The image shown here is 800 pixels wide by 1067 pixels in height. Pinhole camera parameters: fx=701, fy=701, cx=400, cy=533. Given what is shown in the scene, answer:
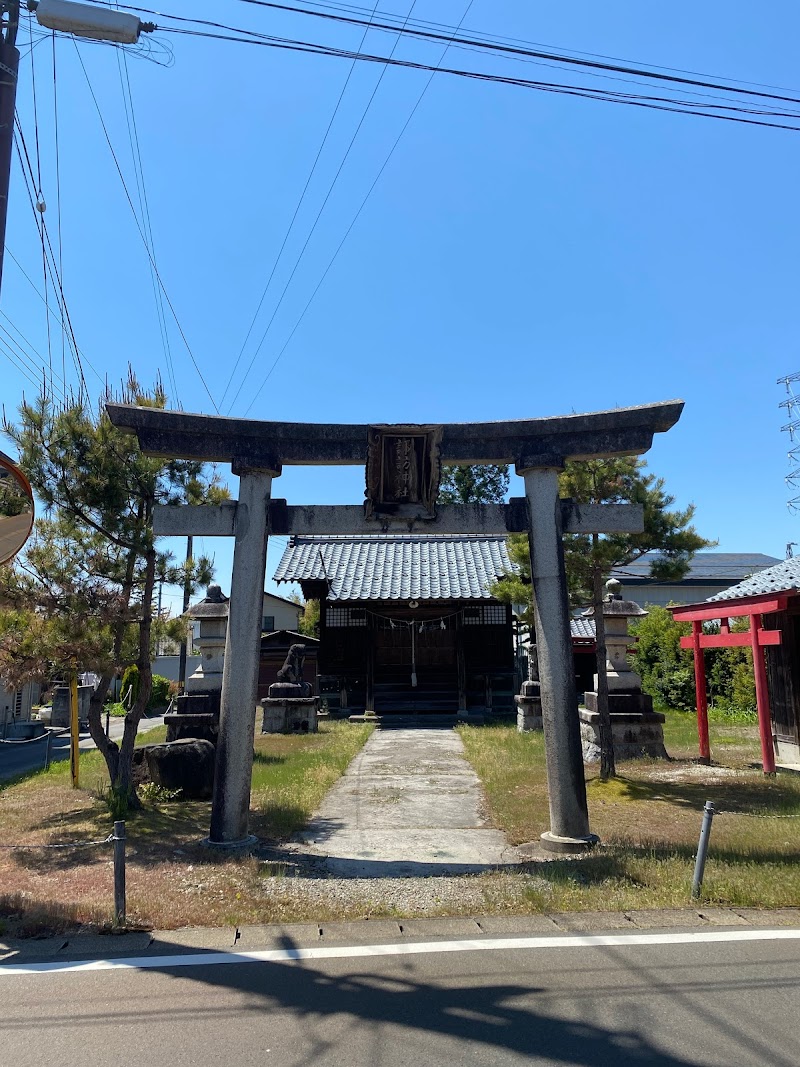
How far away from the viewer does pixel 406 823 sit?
898cm

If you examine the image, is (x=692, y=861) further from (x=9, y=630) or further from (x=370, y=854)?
(x=9, y=630)

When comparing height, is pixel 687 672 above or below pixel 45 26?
below

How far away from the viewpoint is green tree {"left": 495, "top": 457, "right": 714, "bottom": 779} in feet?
35.8

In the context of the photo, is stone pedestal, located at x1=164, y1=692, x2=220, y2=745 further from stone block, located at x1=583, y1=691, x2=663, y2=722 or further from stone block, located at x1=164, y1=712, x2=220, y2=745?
stone block, located at x1=583, y1=691, x2=663, y2=722

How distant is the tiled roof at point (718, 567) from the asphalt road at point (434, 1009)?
37.8 m

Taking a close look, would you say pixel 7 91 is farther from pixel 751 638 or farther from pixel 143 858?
pixel 751 638

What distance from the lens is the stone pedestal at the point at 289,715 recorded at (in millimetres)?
17906

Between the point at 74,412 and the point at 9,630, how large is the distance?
2984 millimetres

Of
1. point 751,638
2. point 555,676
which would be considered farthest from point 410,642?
point 555,676

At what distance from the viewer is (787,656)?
13289 mm

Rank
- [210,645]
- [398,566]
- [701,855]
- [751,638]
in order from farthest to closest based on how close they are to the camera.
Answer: [398,566], [210,645], [751,638], [701,855]

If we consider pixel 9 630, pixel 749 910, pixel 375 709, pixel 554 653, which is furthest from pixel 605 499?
pixel 375 709

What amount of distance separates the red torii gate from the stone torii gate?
16.0ft

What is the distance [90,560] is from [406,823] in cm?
552
